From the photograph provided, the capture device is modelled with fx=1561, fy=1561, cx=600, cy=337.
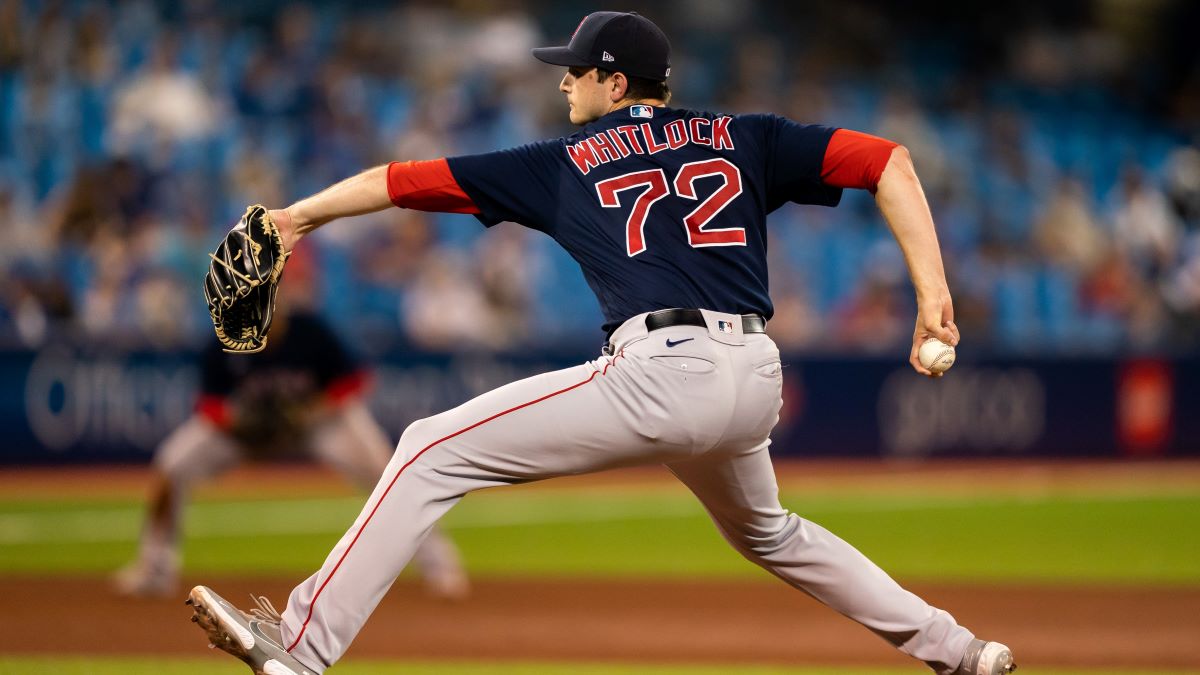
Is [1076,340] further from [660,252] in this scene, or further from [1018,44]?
[660,252]

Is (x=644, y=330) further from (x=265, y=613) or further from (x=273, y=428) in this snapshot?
(x=273, y=428)

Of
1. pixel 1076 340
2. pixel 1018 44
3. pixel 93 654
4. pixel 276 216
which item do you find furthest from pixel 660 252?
pixel 1018 44

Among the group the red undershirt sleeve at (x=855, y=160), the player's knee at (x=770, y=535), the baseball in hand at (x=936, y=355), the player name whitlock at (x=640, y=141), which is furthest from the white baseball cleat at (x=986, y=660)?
the player name whitlock at (x=640, y=141)

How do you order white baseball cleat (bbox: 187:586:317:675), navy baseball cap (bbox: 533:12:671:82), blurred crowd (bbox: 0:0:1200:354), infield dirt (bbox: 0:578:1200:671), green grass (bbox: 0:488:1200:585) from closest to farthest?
1. white baseball cleat (bbox: 187:586:317:675)
2. navy baseball cap (bbox: 533:12:671:82)
3. infield dirt (bbox: 0:578:1200:671)
4. green grass (bbox: 0:488:1200:585)
5. blurred crowd (bbox: 0:0:1200:354)

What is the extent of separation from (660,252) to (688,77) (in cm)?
1461

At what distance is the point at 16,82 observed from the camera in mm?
15031

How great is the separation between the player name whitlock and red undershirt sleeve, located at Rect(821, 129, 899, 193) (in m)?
0.30

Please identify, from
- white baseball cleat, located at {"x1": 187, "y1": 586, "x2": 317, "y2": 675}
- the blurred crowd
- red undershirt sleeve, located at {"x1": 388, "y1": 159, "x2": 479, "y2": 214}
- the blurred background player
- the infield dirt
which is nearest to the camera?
white baseball cleat, located at {"x1": 187, "y1": 586, "x2": 317, "y2": 675}

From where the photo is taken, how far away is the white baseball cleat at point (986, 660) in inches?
185

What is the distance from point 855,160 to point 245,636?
7.11ft

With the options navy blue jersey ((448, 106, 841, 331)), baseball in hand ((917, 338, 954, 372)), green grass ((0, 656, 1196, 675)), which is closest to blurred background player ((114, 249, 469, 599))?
green grass ((0, 656, 1196, 675))

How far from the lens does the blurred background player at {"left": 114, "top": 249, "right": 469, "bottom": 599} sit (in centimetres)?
845

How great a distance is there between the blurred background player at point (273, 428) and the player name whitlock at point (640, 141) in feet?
13.6

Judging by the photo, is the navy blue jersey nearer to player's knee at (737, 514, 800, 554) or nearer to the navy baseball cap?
the navy baseball cap
